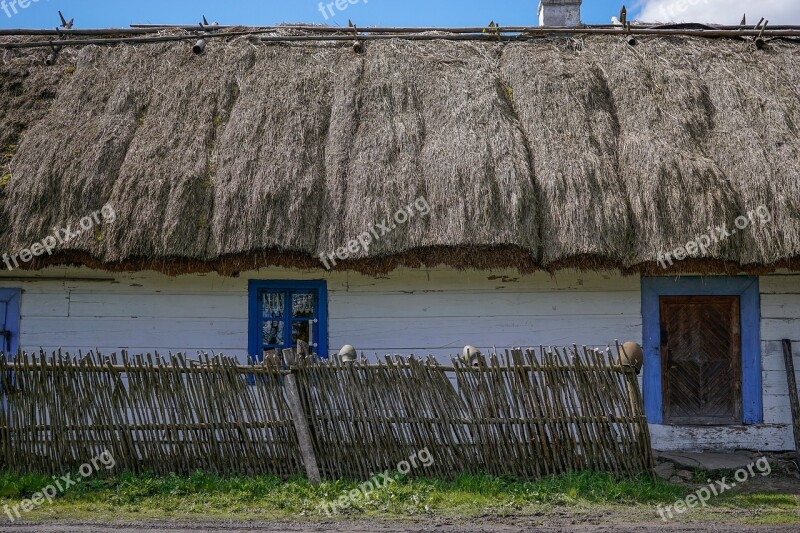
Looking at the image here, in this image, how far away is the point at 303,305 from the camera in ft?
25.4

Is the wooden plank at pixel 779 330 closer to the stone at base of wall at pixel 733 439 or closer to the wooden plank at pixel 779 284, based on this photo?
the wooden plank at pixel 779 284

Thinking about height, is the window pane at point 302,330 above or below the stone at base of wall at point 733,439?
above

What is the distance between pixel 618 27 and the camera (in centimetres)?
993

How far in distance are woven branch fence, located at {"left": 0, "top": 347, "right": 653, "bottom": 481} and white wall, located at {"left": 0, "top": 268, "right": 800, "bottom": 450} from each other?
129cm

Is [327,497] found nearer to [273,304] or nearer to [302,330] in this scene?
[302,330]

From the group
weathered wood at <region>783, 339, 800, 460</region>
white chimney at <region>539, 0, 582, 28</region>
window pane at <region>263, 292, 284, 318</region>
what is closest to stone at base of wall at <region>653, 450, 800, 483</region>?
weathered wood at <region>783, 339, 800, 460</region>

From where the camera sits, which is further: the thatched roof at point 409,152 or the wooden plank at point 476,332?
the wooden plank at point 476,332

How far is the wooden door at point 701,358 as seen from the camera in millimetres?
7609

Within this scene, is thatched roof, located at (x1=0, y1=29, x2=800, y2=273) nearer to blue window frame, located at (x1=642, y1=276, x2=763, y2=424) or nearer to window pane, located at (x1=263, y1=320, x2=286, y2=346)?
blue window frame, located at (x1=642, y1=276, x2=763, y2=424)

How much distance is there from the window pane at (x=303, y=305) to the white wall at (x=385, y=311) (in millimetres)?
256

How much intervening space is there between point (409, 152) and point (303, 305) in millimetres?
1966

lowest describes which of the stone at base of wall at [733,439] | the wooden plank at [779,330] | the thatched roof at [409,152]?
the stone at base of wall at [733,439]

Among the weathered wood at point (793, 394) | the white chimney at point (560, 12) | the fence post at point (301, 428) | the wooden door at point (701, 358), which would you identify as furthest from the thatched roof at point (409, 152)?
the fence post at point (301, 428)

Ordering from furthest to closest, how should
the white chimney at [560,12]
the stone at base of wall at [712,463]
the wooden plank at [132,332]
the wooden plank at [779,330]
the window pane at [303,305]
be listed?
the white chimney at [560,12] < the window pane at [303,305] < the wooden plank at [132,332] < the wooden plank at [779,330] < the stone at base of wall at [712,463]
